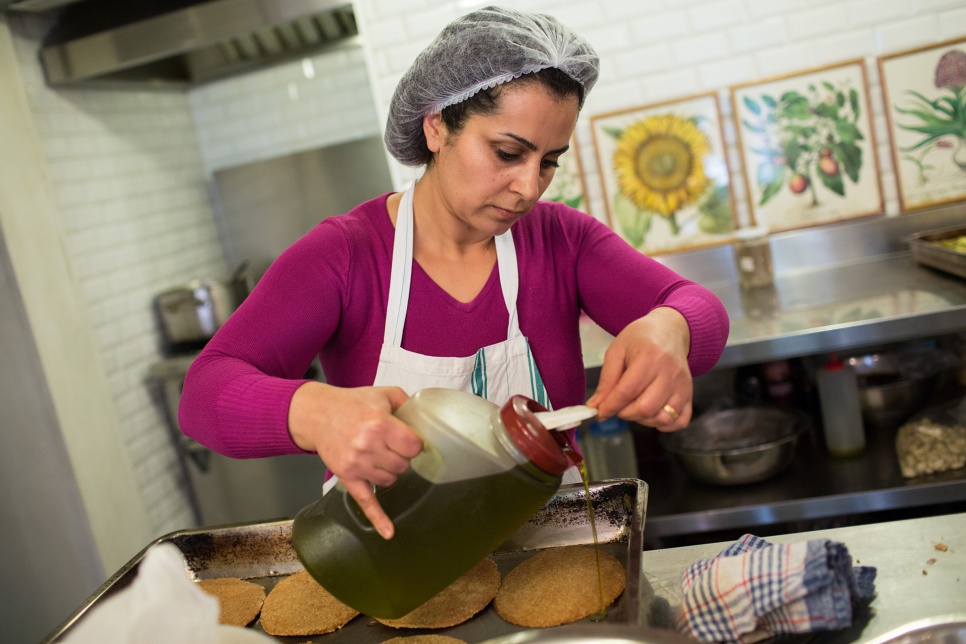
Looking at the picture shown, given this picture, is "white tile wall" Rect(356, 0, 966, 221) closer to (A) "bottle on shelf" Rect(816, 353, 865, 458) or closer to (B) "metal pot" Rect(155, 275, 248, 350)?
(A) "bottle on shelf" Rect(816, 353, 865, 458)

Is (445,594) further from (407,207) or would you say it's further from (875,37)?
(875,37)

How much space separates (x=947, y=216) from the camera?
278 cm

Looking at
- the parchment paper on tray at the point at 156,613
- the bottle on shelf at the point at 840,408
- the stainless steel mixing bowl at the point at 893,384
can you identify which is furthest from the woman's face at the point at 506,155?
the stainless steel mixing bowl at the point at 893,384

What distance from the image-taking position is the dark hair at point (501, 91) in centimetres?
132

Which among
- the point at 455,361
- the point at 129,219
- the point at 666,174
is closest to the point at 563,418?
the point at 455,361

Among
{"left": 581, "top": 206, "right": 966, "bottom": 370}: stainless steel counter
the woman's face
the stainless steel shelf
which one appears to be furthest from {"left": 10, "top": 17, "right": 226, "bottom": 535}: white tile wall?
the woman's face

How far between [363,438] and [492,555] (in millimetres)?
481

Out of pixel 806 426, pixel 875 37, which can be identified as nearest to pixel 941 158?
pixel 875 37

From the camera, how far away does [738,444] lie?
99.1 inches

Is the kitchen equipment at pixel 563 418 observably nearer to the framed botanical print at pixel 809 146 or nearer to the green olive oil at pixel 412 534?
the green olive oil at pixel 412 534

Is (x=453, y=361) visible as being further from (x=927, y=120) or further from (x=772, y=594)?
(x=927, y=120)

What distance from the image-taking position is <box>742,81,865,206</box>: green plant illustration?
279 centimetres

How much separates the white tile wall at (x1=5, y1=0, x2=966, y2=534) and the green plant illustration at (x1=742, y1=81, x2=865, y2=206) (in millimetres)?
88

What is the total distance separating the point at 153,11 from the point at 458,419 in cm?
272
